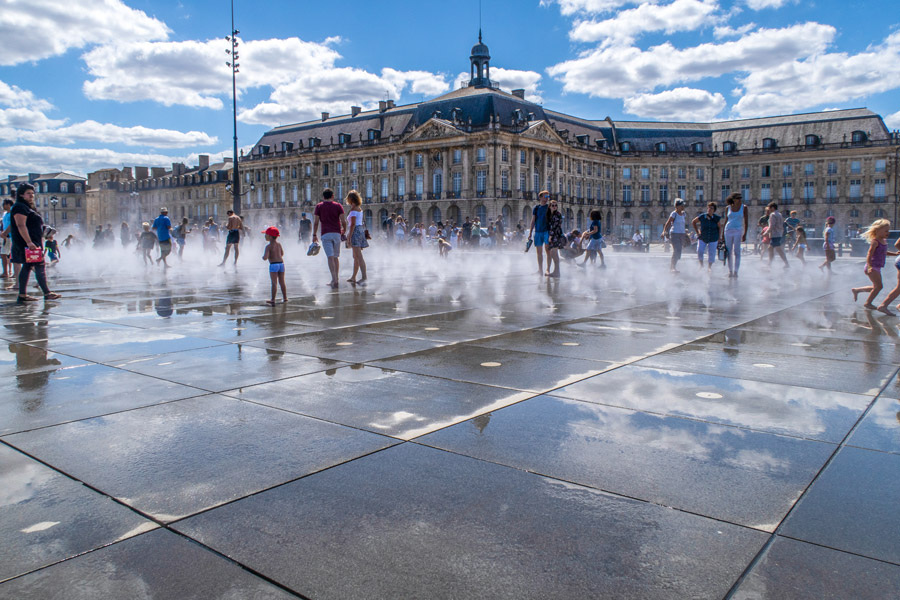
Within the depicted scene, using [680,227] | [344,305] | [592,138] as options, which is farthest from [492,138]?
[344,305]

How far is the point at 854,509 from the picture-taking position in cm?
240

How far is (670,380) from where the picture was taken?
14.4 ft

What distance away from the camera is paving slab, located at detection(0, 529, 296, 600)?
1.90 metres

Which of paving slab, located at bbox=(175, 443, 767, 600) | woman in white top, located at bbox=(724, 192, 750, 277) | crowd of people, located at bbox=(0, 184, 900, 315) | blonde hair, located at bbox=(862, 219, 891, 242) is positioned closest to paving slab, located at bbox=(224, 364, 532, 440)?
paving slab, located at bbox=(175, 443, 767, 600)

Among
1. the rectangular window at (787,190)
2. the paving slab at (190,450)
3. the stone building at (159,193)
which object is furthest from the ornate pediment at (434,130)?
the paving slab at (190,450)

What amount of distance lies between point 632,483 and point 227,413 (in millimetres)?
2138

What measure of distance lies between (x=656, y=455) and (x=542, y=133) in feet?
237

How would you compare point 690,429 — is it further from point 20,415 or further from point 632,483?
point 20,415

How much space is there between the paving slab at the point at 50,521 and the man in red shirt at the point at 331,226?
872 cm

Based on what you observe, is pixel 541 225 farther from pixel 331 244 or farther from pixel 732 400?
pixel 732 400

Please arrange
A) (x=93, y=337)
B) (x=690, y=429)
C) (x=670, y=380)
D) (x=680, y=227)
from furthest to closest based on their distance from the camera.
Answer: (x=680, y=227) → (x=93, y=337) → (x=670, y=380) → (x=690, y=429)

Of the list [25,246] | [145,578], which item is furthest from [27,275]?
[145,578]

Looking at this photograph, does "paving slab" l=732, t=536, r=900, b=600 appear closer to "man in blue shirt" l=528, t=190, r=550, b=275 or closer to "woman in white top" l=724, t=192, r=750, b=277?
"man in blue shirt" l=528, t=190, r=550, b=275

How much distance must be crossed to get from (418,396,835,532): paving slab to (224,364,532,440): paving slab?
0.18 metres
